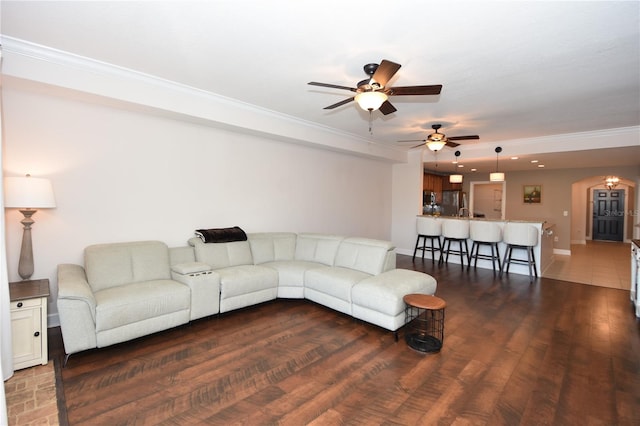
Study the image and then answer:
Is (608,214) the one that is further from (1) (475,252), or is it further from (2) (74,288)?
(2) (74,288)

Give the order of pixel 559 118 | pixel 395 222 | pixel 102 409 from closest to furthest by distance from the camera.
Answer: pixel 102 409, pixel 559 118, pixel 395 222

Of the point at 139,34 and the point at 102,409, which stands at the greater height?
the point at 139,34

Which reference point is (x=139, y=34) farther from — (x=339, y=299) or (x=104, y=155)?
(x=339, y=299)

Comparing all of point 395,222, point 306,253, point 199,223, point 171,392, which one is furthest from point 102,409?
point 395,222

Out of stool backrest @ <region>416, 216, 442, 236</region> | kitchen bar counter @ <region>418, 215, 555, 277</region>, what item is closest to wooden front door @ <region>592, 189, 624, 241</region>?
kitchen bar counter @ <region>418, 215, 555, 277</region>

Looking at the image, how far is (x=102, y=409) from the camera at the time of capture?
2.04 meters

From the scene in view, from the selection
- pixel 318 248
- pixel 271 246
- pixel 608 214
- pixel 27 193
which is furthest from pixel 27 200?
pixel 608 214

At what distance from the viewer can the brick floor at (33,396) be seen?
1.94 meters

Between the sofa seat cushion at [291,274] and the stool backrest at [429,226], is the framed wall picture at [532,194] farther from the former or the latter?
the sofa seat cushion at [291,274]

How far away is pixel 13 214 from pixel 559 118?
7.01 meters

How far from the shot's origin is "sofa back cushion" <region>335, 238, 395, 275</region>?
3895mm

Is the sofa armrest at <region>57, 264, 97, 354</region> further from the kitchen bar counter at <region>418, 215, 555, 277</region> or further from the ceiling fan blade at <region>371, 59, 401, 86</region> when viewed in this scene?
the kitchen bar counter at <region>418, 215, 555, 277</region>

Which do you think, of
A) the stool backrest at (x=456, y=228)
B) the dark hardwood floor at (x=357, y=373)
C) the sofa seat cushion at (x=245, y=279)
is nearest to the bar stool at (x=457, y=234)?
the stool backrest at (x=456, y=228)

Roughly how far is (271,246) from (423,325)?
2419 mm
